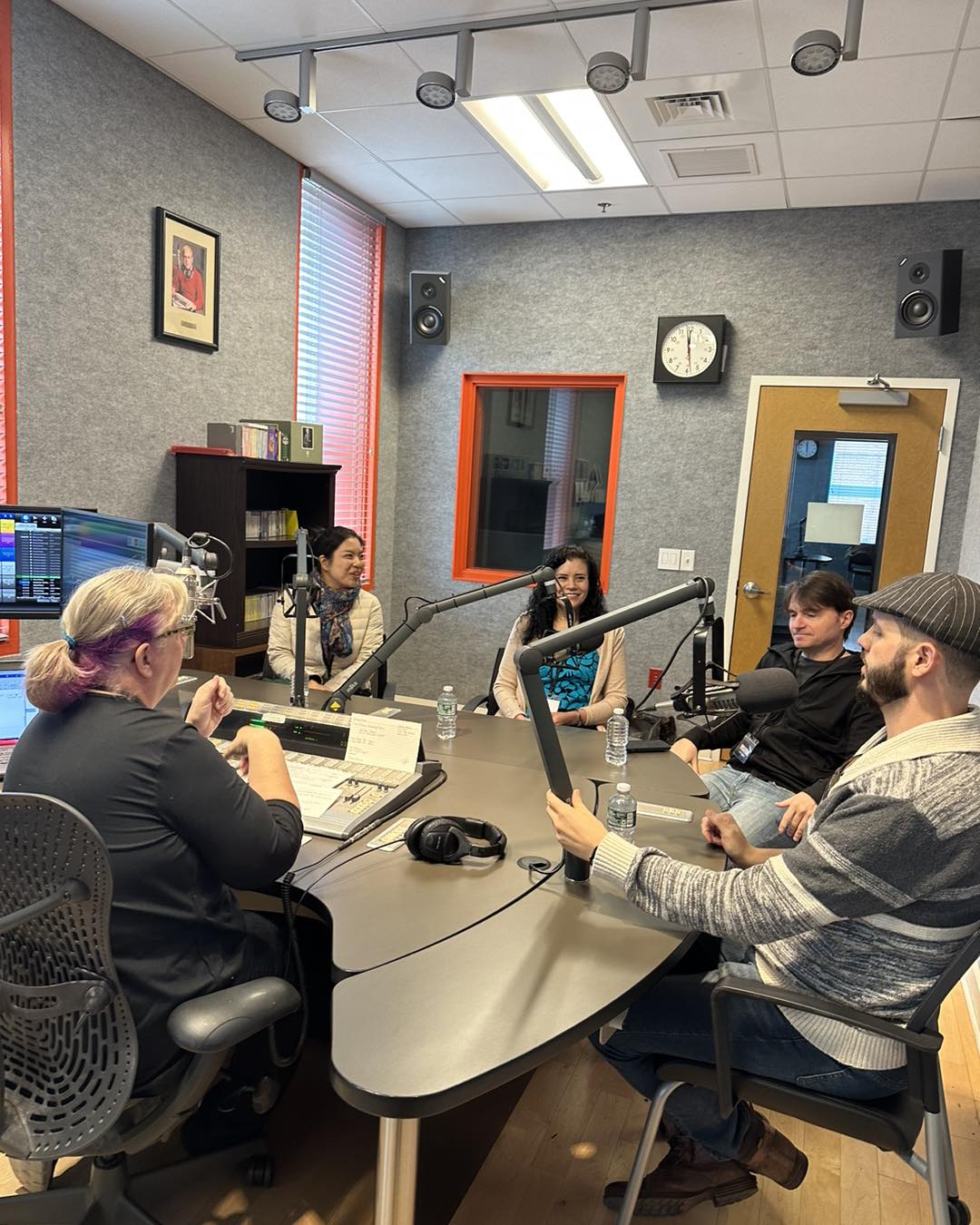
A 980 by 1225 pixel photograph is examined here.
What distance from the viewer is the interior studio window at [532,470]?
5.17 metres

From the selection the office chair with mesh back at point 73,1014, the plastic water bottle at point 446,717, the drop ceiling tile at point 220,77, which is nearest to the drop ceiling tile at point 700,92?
the drop ceiling tile at point 220,77

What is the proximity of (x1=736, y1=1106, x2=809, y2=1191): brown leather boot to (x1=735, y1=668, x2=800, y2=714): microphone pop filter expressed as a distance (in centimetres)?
74

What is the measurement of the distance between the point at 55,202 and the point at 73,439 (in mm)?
809

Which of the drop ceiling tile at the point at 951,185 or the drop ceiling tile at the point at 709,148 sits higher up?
the drop ceiling tile at the point at 951,185

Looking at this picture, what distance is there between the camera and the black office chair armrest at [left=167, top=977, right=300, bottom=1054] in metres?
1.24

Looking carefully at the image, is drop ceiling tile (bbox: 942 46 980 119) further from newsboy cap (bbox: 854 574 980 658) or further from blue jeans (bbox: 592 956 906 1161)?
blue jeans (bbox: 592 956 906 1161)

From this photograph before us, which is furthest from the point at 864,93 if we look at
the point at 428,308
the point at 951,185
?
the point at 428,308

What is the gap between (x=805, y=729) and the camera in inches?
103

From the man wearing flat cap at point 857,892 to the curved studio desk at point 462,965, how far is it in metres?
0.11

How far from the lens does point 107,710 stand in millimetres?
1362

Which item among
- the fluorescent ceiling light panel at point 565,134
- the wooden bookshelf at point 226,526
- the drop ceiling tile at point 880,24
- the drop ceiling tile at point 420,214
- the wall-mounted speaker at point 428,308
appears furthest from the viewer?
the wall-mounted speaker at point 428,308

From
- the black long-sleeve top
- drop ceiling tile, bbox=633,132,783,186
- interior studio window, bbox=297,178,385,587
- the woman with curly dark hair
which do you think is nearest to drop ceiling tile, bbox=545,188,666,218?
drop ceiling tile, bbox=633,132,783,186

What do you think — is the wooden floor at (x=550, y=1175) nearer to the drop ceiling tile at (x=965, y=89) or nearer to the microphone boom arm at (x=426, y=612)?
the microphone boom arm at (x=426, y=612)

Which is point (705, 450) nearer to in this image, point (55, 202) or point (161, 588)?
point (55, 202)
